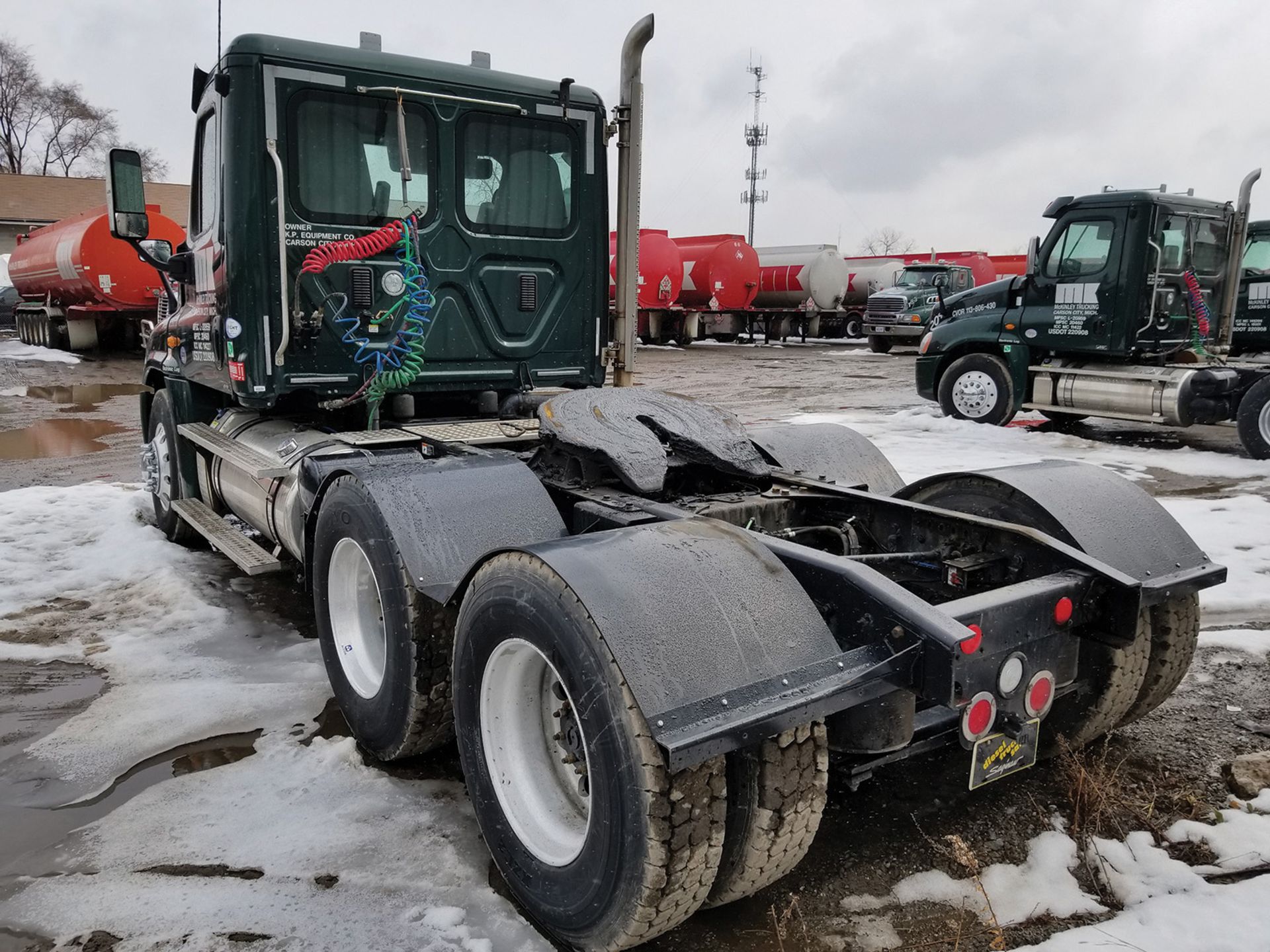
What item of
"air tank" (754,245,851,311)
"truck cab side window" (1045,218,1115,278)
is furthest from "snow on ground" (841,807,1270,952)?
"air tank" (754,245,851,311)

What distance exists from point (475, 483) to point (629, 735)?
1.44 meters

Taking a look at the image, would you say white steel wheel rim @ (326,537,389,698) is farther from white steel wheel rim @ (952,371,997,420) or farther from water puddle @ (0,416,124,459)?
white steel wheel rim @ (952,371,997,420)

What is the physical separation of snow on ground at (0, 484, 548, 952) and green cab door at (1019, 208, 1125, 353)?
9749 millimetres

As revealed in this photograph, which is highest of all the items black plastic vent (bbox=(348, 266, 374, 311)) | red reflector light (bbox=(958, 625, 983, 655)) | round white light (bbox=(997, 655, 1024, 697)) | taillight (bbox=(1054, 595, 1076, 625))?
black plastic vent (bbox=(348, 266, 374, 311))

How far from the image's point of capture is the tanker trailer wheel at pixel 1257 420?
9930mm

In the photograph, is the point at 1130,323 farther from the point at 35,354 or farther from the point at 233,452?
the point at 35,354

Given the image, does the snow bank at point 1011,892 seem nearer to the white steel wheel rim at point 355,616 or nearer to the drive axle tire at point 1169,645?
the drive axle tire at point 1169,645

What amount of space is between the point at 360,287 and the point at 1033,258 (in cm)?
916

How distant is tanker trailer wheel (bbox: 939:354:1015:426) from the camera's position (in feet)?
39.7

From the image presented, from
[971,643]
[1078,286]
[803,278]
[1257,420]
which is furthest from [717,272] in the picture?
[971,643]

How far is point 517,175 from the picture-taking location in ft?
17.2

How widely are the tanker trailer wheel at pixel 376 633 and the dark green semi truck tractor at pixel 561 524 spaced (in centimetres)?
1

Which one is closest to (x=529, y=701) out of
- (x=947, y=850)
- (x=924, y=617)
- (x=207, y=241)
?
(x=924, y=617)

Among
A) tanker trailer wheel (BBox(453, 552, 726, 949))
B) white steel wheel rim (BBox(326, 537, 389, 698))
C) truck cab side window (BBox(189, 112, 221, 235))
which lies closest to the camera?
tanker trailer wheel (BBox(453, 552, 726, 949))
